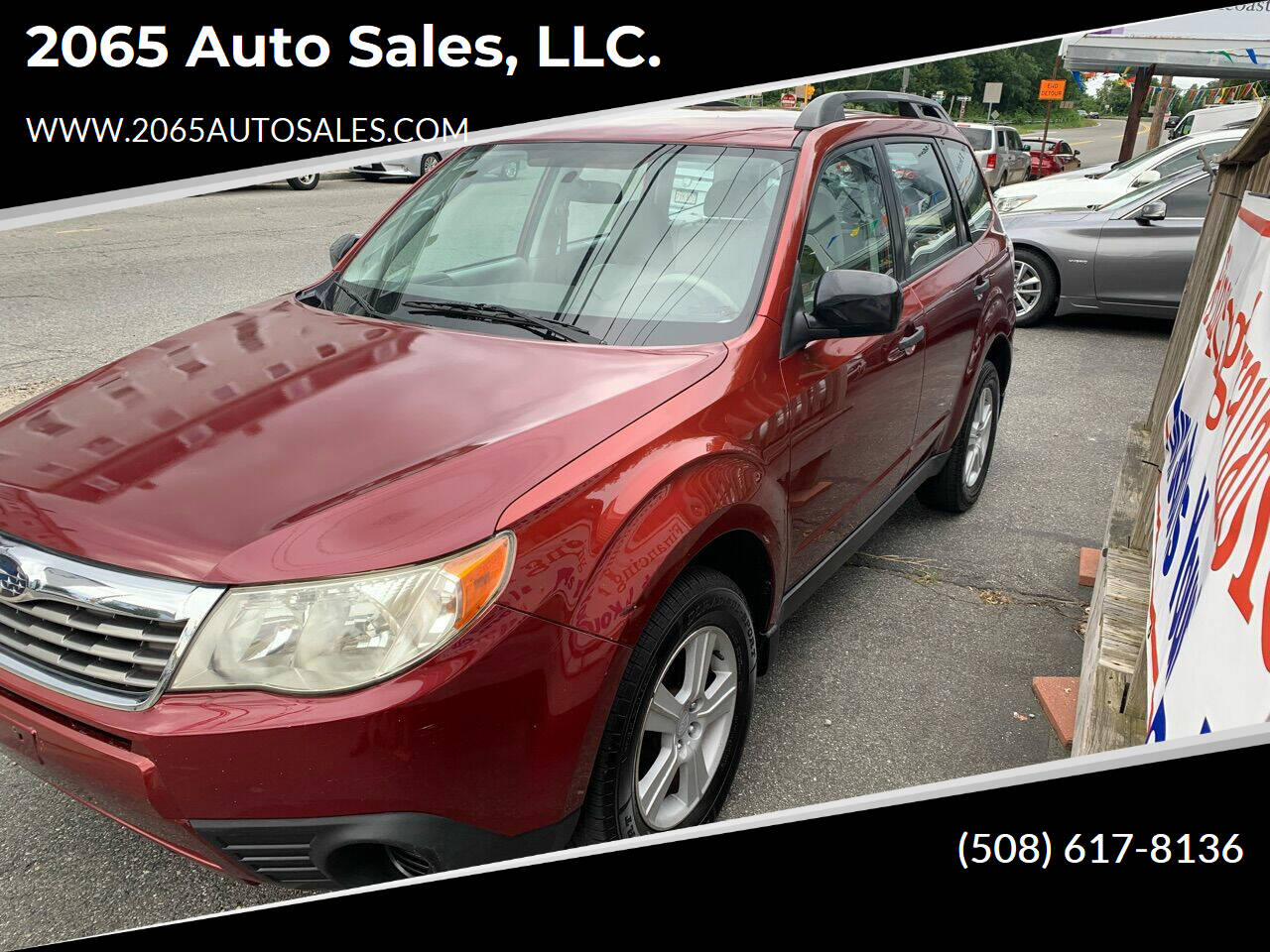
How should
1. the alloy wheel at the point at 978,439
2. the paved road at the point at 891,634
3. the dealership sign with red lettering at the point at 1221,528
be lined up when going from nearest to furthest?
the dealership sign with red lettering at the point at 1221,528
the paved road at the point at 891,634
the alloy wheel at the point at 978,439

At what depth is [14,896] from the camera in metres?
2.34

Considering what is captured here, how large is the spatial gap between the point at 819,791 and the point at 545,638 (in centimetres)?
131

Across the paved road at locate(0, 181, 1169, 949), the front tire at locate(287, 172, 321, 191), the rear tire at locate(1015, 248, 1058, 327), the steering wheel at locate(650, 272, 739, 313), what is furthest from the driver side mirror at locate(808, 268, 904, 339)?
the front tire at locate(287, 172, 321, 191)

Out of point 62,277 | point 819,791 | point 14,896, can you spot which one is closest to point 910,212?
point 819,791

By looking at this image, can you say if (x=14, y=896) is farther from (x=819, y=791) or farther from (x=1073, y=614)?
(x=1073, y=614)

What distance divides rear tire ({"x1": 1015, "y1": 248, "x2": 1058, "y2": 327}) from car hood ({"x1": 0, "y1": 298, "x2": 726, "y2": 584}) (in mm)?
7065

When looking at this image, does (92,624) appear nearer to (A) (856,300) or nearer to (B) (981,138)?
(A) (856,300)

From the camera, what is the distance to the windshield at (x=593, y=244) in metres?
2.79

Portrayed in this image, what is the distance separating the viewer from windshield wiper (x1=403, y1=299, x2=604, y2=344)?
107 inches

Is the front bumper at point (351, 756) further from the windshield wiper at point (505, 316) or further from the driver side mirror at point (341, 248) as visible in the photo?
the driver side mirror at point (341, 248)

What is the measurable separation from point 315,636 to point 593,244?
1.61 meters

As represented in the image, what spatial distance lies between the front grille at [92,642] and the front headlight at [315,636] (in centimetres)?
7

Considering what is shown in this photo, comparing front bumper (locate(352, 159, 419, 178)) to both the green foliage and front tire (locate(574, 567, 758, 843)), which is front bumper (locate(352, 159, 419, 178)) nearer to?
front tire (locate(574, 567, 758, 843))

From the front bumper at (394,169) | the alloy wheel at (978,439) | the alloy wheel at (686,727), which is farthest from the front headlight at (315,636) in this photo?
the front bumper at (394,169)
